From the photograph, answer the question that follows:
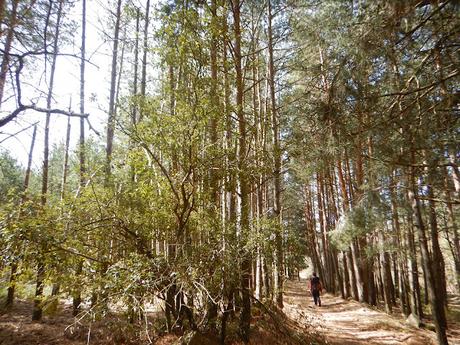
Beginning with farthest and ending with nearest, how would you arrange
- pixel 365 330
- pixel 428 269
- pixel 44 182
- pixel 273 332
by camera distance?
pixel 44 182 < pixel 365 330 < pixel 428 269 < pixel 273 332

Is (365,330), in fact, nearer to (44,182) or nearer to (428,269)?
(428,269)

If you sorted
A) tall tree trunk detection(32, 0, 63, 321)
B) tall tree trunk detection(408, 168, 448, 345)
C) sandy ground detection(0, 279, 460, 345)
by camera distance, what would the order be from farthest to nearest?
tall tree trunk detection(408, 168, 448, 345) < sandy ground detection(0, 279, 460, 345) < tall tree trunk detection(32, 0, 63, 321)

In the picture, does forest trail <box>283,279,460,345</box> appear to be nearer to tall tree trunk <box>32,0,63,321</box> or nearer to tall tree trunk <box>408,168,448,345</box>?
tall tree trunk <box>408,168,448,345</box>

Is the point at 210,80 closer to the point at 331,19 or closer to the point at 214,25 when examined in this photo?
the point at 214,25

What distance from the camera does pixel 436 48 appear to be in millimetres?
4645

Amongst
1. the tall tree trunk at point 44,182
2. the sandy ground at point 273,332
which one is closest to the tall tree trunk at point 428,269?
the sandy ground at point 273,332

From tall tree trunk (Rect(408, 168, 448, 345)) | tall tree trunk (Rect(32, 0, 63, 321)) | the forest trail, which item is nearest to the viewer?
tall tree trunk (Rect(32, 0, 63, 321))

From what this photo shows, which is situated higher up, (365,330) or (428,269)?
(428,269)

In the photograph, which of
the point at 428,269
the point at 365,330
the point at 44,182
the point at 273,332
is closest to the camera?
the point at 273,332

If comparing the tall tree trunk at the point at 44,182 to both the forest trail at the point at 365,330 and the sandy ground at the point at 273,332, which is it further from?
the forest trail at the point at 365,330

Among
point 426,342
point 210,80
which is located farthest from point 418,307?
point 210,80

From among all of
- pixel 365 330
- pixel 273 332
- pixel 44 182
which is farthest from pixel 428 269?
pixel 44 182

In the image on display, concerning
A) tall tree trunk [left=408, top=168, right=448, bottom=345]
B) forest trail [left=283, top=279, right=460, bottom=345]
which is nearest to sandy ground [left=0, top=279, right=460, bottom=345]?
forest trail [left=283, top=279, right=460, bottom=345]

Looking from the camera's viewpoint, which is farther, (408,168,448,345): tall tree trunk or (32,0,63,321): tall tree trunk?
(408,168,448,345): tall tree trunk
